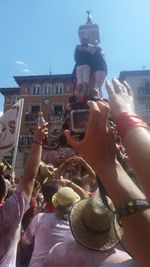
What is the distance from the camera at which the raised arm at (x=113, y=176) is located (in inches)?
35.1

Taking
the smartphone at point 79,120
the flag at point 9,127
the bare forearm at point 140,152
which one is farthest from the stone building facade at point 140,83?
the bare forearm at point 140,152

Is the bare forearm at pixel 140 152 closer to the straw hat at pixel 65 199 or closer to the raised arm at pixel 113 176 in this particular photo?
the raised arm at pixel 113 176

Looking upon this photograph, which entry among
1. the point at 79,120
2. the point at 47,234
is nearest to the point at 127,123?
the point at 79,120

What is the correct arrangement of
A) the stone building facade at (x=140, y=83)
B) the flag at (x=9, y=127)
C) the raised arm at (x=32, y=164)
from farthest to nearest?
the stone building facade at (x=140, y=83) < the flag at (x=9, y=127) < the raised arm at (x=32, y=164)

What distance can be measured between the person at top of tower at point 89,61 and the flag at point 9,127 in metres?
4.85

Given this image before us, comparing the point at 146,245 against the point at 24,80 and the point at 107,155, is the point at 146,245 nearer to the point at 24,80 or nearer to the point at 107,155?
the point at 107,155

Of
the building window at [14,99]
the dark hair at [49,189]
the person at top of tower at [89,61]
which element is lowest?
the dark hair at [49,189]

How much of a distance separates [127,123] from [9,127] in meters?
7.76

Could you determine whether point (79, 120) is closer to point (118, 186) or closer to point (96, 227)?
point (118, 186)

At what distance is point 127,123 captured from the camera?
979 millimetres

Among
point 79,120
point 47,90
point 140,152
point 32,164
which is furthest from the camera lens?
point 47,90

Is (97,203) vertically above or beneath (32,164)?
beneath

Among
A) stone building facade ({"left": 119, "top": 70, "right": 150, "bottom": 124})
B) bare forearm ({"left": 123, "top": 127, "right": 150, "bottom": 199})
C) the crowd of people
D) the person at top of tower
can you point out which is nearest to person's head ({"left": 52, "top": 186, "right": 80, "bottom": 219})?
the crowd of people

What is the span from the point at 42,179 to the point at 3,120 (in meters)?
5.25
